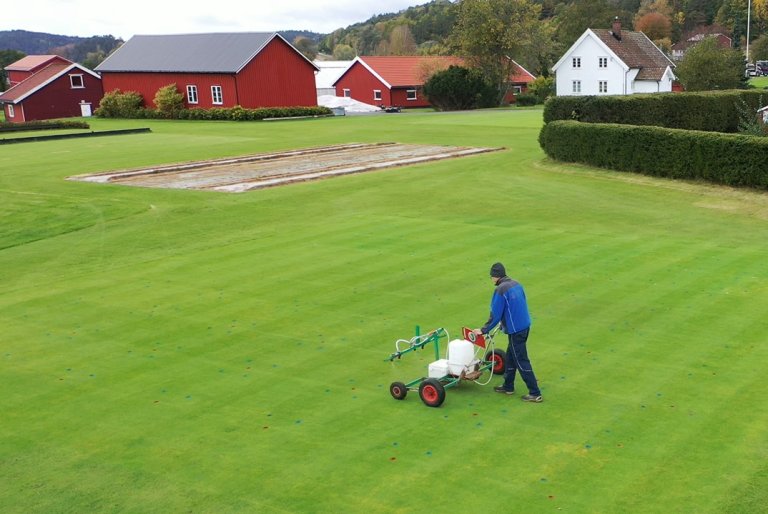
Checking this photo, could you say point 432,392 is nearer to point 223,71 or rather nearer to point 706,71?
point 706,71

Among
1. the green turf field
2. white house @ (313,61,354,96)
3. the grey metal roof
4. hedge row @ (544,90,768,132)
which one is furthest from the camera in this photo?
white house @ (313,61,354,96)

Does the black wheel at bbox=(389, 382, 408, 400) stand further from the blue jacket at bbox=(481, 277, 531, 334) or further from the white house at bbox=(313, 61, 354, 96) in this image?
the white house at bbox=(313, 61, 354, 96)

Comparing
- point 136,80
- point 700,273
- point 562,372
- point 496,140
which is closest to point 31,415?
point 562,372

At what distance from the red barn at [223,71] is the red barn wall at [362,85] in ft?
44.0

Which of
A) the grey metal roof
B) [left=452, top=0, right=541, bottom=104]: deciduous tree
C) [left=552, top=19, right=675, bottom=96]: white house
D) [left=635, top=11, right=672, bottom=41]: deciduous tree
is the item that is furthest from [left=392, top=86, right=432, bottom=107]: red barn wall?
[left=635, top=11, right=672, bottom=41]: deciduous tree

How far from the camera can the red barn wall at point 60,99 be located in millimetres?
82812

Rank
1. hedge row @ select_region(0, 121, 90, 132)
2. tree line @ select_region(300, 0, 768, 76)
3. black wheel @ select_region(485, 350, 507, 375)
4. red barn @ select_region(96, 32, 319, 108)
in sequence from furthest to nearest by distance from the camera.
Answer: tree line @ select_region(300, 0, 768, 76) < red barn @ select_region(96, 32, 319, 108) < hedge row @ select_region(0, 121, 90, 132) < black wheel @ select_region(485, 350, 507, 375)

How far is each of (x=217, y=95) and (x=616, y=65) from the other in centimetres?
4077

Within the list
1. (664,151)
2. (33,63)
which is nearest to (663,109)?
(664,151)


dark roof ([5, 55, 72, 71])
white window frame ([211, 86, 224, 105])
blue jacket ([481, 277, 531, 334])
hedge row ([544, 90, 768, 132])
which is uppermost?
dark roof ([5, 55, 72, 71])

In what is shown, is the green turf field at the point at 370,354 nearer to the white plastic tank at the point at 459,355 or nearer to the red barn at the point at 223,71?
the white plastic tank at the point at 459,355

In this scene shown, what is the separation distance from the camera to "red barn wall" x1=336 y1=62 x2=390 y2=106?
9056 centimetres

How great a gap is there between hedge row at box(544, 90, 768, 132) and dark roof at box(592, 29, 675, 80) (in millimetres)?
35574

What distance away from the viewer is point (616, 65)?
83.6m
